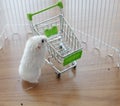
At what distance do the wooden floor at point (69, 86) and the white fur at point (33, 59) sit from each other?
0.06m

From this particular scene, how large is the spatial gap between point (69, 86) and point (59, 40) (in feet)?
0.99

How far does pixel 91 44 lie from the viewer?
148cm

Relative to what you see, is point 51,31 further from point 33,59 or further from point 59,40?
point 33,59

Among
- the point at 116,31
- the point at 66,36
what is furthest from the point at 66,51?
the point at 116,31

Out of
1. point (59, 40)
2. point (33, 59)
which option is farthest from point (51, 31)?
point (33, 59)

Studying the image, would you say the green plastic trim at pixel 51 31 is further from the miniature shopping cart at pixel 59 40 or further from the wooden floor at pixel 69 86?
the wooden floor at pixel 69 86

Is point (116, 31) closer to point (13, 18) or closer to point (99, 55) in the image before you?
point (99, 55)

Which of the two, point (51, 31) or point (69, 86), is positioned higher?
point (51, 31)

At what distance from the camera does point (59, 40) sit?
138 centimetres

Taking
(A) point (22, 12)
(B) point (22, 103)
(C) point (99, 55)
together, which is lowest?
(B) point (22, 103)

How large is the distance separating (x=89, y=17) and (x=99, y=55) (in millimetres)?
248

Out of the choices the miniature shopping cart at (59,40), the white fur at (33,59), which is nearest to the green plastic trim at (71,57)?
the miniature shopping cart at (59,40)

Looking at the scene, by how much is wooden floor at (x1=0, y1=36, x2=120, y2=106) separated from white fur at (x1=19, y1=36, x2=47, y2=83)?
0.21 ft

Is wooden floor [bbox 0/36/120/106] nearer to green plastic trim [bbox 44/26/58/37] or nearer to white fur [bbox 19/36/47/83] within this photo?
white fur [bbox 19/36/47/83]
